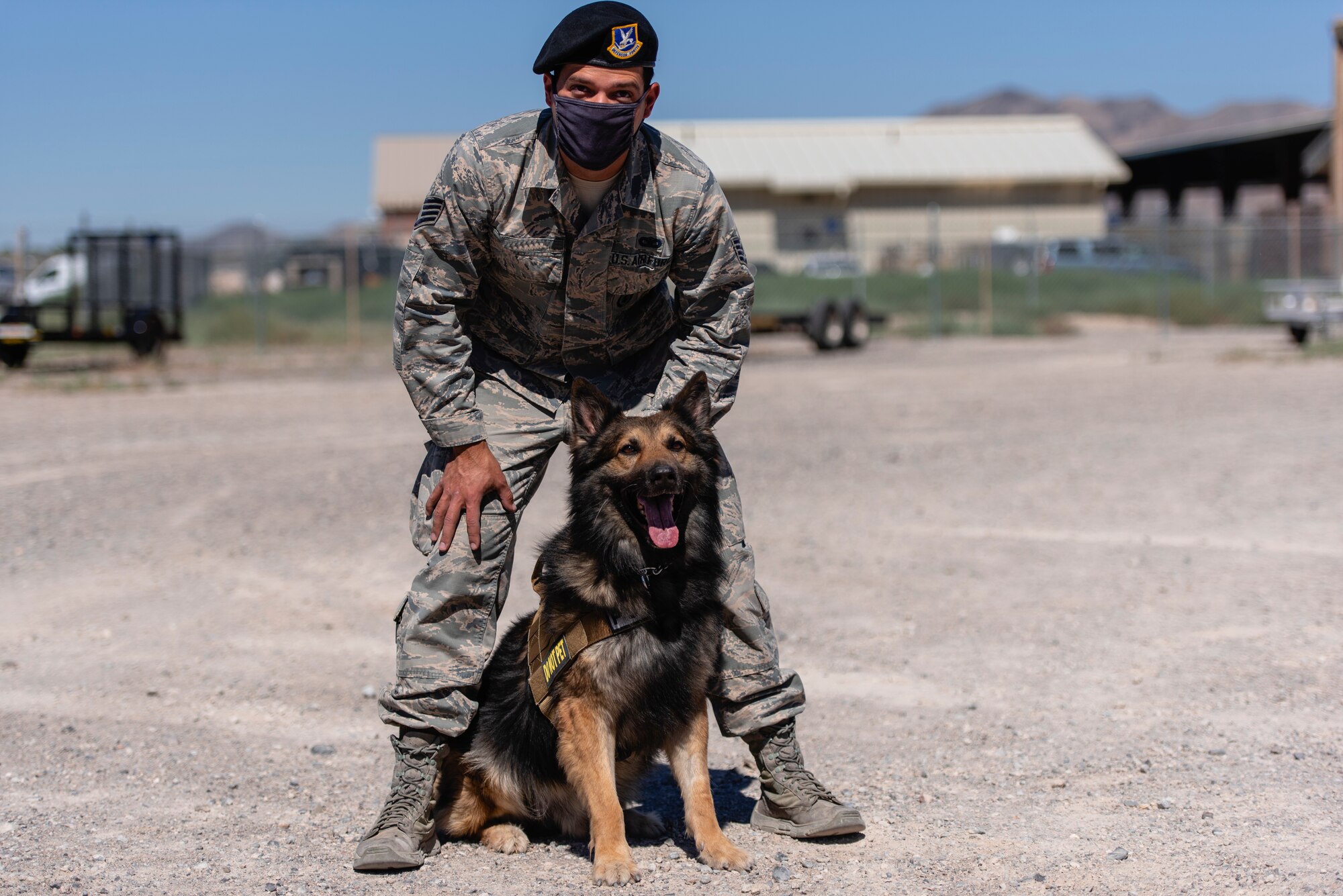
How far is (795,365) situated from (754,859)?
16435 millimetres

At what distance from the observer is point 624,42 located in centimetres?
353

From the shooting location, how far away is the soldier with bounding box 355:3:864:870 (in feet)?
11.9

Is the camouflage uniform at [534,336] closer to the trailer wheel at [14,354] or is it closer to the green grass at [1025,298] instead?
the trailer wheel at [14,354]

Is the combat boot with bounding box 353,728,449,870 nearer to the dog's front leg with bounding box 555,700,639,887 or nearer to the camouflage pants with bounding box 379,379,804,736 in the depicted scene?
the camouflage pants with bounding box 379,379,804,736

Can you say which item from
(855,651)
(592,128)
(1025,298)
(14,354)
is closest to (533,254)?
(592,128)

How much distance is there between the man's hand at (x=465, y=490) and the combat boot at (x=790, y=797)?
1102mm

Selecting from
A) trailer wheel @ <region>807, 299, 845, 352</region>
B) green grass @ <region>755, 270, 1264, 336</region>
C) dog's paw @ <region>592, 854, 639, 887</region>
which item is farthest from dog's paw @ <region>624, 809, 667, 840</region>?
green grass @ <region>755, 270, 1264, 336</region>

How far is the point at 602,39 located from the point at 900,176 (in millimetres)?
44530

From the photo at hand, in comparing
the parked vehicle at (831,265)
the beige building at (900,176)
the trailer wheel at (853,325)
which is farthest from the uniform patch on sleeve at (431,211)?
the beige building at (900,176)

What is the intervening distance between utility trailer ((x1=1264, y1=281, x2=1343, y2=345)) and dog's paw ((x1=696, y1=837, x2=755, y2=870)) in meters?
18.5

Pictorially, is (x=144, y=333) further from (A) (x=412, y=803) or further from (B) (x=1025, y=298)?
(B) (x=1025, y=298)

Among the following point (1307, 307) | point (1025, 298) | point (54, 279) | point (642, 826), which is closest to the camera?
point (642, 826)

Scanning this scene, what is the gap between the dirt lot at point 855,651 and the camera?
3.75m

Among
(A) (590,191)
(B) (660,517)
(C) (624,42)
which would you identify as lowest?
(B) (660,517)
